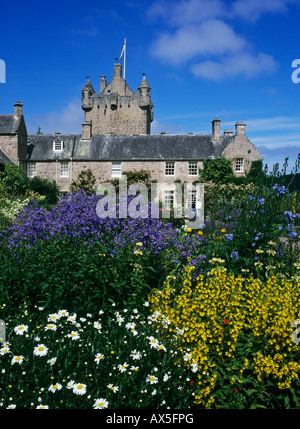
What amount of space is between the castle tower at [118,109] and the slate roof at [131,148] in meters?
4.34

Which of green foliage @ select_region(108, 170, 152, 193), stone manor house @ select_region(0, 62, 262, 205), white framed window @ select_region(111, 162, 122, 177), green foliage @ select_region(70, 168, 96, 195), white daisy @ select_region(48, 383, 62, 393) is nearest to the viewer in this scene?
white daisy @ select_region(48, 383, 62, 393)

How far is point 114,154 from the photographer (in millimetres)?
31203

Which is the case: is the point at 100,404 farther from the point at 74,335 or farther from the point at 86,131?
the point at 86,131

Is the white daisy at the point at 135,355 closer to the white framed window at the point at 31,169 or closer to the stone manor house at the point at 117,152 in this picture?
the stone manor house at the point at 117,152

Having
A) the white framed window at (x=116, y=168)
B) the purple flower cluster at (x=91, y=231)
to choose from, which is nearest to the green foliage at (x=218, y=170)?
the white framed window at (x=116, y=168)

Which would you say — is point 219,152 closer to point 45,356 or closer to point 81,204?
point 81,204

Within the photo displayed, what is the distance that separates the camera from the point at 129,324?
4.13 m

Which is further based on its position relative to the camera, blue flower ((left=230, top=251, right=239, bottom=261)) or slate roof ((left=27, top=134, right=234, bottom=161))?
slate roof ((left=27, top=134, right=234, bottom=161))

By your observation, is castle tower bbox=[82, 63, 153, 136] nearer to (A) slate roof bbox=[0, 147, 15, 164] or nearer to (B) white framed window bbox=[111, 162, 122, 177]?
(B) white framed window bbox=[111, 162, 122, 177]

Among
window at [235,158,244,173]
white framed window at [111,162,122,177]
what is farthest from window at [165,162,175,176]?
window at [235,158,244,173]

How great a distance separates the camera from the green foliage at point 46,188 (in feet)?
91.9

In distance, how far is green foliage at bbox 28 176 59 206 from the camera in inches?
1102

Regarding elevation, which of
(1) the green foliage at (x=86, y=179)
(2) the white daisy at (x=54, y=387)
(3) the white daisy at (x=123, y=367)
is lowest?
(2) the white daisy at (x=54, y=387)

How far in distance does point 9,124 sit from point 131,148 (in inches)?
420
